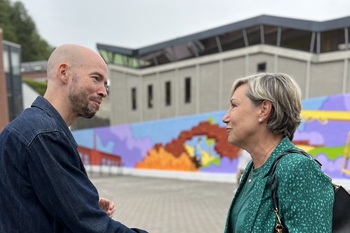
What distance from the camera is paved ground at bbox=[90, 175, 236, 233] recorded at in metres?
6.14

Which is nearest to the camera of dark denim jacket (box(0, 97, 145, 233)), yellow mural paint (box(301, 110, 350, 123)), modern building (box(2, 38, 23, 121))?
dark denim jacket (box(0, 97, 145, 233))

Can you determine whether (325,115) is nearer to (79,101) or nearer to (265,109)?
(265,109)

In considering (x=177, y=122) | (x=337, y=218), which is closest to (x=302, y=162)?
(x=337, y=218)

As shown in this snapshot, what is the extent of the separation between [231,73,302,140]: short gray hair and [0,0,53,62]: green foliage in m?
51.5

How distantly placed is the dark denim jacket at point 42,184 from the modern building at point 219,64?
17864 mm

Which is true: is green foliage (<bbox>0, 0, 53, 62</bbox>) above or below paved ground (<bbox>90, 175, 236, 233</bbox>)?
above

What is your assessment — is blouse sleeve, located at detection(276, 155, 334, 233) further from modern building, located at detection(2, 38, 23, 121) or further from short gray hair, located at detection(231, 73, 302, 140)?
modern building, located at detection(2, 38, 23, 121)

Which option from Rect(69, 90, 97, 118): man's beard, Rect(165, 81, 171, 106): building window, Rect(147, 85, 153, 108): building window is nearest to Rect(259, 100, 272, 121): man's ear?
Rect(69, 90, 97, 118): man's beard

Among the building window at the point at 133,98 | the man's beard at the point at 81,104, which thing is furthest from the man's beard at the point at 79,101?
the building window at the point at 133,98

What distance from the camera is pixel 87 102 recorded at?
4.47ft

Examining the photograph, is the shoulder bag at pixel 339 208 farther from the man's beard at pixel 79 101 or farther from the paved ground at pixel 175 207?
the paved ground at pixel 175 207

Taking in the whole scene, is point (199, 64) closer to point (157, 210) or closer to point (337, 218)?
point (157, 210)

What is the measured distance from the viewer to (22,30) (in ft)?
167

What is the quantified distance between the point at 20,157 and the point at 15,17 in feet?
192
